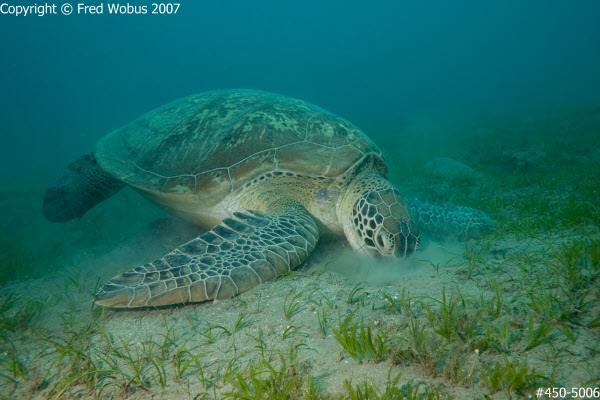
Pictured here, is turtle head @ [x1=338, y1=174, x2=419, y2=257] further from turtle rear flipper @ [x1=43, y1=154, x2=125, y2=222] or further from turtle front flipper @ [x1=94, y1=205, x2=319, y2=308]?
turtle rear flipper @ [x1=43, y1=154, x2=125, y2=222]

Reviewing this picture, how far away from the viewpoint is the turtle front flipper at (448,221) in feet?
12.1

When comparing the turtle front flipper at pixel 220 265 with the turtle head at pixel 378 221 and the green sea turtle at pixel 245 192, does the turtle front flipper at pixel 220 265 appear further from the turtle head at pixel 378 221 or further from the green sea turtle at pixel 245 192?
the turtle head at pixel 378 221

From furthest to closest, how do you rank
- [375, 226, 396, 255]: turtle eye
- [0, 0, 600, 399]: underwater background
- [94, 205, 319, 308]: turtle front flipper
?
[375, 226, 396, 255]: turtle eye < [94, 205, 319, 308]: turtle front flipper < [0, 0, 600, 399]: underwater background

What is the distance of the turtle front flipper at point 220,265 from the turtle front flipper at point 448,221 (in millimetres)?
1698

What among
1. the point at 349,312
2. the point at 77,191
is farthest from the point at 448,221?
the point at 77,191

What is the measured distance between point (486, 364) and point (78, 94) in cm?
9939

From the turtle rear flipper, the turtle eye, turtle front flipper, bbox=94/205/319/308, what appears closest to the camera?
turtle front flipper, bbox=94/205/319/308

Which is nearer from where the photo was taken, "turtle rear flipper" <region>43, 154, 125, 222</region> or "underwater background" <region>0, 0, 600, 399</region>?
"underwater background" <region>0, 0, 600, 399</region>

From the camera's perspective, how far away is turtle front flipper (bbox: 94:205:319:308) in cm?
213

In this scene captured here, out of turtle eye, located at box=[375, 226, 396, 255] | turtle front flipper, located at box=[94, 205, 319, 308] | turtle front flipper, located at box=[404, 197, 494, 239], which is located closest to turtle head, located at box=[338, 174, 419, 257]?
turtle eye, located at box=[375, 226, 396, 255]

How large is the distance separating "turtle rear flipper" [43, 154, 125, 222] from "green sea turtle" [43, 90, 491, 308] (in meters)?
0.02

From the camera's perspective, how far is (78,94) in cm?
7588

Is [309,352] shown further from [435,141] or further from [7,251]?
[435,141]

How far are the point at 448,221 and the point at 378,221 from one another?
4.67 feet
